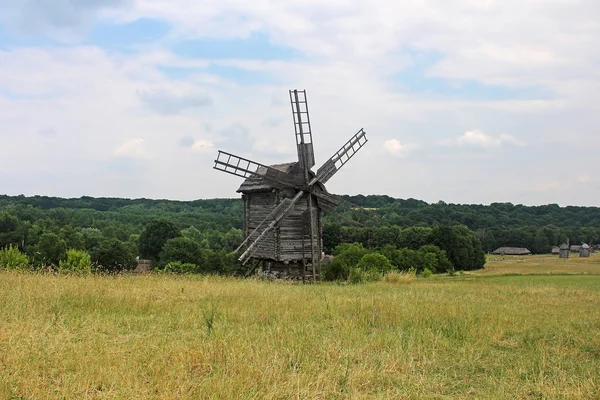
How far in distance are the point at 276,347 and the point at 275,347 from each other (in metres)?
0.02

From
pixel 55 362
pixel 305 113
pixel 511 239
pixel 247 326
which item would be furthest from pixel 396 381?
pixel 511 239

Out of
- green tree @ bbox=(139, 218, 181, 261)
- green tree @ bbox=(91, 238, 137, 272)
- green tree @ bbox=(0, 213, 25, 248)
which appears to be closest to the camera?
green tree @ bbox=(91, 238, 137, 272)

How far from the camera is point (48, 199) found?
150500mm

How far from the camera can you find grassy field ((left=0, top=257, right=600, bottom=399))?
6.55 m

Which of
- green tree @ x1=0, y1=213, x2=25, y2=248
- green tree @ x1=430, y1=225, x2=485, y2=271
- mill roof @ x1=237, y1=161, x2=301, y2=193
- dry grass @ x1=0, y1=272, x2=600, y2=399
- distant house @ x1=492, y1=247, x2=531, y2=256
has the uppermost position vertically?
mill roof @ x1=237, y1=161, x2=301, y2=193

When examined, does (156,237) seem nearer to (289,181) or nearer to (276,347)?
(289,181)

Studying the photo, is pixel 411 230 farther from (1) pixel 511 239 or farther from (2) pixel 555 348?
(2) pixel 555 348

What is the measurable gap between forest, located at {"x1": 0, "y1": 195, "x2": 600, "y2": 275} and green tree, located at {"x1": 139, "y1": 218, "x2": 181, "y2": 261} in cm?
12

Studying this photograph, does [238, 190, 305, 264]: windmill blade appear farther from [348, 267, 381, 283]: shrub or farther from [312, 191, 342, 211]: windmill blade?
[348, 267, 381, 283]: shrub

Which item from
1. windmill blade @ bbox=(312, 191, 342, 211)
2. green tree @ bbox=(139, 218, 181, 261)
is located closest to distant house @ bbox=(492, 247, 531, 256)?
green tree @ bbox=(139, 218, 181, 261)

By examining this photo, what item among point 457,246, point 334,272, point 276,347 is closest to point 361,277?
point 334,272

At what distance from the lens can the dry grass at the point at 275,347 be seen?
6.55m

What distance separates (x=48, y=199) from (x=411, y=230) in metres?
110

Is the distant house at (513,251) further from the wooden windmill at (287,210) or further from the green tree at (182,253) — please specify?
the wooden windmill at (287,210)
